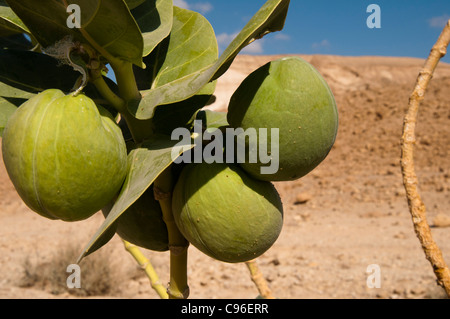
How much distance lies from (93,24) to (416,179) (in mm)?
816

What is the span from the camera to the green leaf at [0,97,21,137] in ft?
3.26

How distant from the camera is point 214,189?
99 centimetres

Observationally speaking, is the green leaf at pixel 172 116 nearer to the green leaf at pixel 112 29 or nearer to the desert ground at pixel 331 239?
the green leaf at pixel 112 29

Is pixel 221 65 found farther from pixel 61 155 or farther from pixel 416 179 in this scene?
pixel 416 179

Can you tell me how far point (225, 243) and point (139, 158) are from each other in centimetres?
26

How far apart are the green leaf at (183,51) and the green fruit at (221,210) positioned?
27 cm

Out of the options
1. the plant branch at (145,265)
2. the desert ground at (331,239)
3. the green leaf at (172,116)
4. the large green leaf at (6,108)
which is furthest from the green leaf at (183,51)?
the desert ground at (331,239)

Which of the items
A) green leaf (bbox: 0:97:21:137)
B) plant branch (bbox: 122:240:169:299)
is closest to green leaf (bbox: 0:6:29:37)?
green leaf (bbox: 0:97:21:137)

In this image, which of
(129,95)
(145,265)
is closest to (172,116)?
(129,95)

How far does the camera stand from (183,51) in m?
1.18

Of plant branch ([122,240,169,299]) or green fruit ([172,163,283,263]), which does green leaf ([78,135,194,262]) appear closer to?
green fruit ([172,163,283,263])

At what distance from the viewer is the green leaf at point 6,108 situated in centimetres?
99

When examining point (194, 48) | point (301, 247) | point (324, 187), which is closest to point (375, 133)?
point (324, 187)
